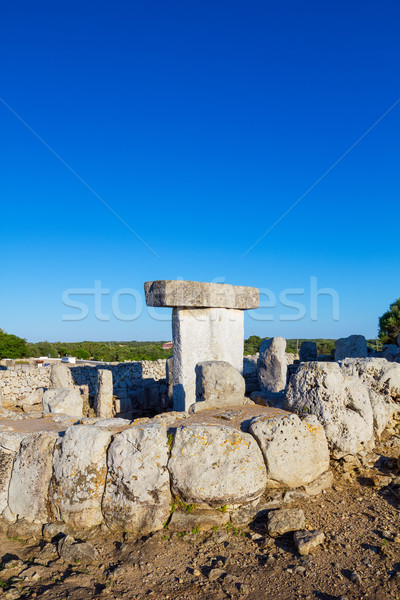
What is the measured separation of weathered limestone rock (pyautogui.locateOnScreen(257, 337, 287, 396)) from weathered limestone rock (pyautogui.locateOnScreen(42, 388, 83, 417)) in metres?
4.24

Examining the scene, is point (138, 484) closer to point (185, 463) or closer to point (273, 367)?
point (185, 463)

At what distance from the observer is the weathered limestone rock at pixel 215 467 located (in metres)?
4.02

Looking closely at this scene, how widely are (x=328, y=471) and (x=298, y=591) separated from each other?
1849 mm

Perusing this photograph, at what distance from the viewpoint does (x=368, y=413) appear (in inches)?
209

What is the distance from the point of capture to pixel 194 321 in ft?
31.9

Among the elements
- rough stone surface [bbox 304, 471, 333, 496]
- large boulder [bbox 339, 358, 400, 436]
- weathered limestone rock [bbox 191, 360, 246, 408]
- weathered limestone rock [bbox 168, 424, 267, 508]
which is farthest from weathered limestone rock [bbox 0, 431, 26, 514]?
large boulder [bbox 339, 358, 400, 436]

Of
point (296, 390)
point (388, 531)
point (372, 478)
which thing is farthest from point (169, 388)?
point (388, 531)

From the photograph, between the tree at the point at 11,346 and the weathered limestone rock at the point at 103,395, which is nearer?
the weathered limestone rock at the point at 103,395

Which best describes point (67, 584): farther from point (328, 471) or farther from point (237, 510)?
point (328, 471)

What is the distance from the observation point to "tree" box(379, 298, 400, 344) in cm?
3032

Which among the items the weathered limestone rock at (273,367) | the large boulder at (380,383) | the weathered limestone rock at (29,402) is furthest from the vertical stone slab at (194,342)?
the weathered limestone rock at (29,402)

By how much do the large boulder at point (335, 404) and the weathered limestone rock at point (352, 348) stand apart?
6.83 m

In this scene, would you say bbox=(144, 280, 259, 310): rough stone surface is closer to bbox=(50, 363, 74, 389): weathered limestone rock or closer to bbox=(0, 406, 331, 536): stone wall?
bbox=(50, 363, 74, 389): weathered limestone rock

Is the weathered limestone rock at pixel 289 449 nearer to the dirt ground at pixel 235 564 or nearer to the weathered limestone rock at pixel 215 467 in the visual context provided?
the weathered limestone rock at pixel 215 467
